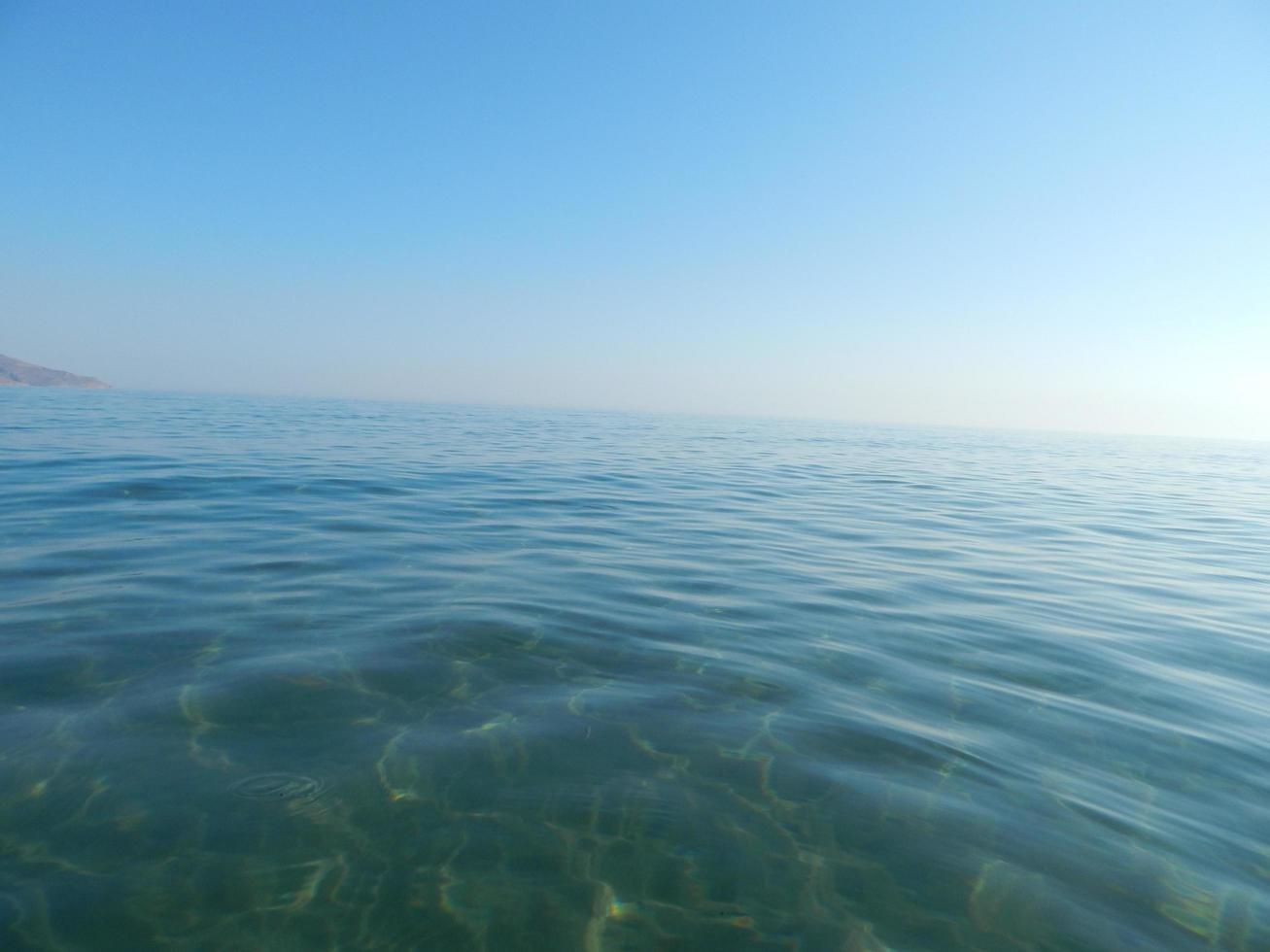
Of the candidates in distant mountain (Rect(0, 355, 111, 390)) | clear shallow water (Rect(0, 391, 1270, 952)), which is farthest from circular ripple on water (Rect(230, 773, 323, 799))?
distant mountain (Rect(0, 355, 111, 390))

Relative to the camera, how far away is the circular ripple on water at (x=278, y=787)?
3.03 metres

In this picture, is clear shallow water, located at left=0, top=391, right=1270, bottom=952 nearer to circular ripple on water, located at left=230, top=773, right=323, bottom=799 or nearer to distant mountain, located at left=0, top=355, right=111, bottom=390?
circular ripple on water, located at left=230, top=773, right=323, bottom=799

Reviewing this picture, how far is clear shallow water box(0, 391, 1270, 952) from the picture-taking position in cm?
252

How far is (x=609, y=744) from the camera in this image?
3.64 meters

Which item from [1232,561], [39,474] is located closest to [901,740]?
[1232,561]

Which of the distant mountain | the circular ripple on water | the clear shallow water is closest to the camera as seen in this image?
the clear shallow water

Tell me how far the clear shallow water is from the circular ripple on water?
0.02 m

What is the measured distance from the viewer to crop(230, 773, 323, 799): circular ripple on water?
3035 mm

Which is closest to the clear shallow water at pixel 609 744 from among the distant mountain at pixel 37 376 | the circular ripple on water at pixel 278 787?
the circular ripple on water at pixel 278 787

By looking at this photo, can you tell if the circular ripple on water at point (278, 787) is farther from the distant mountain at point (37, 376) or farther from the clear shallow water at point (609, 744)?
the distant mountain at point (37, 376)

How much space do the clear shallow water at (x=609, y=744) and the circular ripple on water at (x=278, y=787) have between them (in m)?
0.02

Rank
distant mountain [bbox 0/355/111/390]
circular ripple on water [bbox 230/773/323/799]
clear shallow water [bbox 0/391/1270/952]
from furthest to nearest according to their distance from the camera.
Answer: distant mountain [bbox 0/355/111/390], circular ripple on water [bbox 230/773/323/799], clear shallow water [bbox 0/391/1270/952]

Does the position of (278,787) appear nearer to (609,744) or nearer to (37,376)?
(609,744)

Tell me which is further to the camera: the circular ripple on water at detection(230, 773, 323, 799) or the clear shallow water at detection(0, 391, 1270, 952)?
the circular ripple on water at detection(230, 773, 323, 799)
